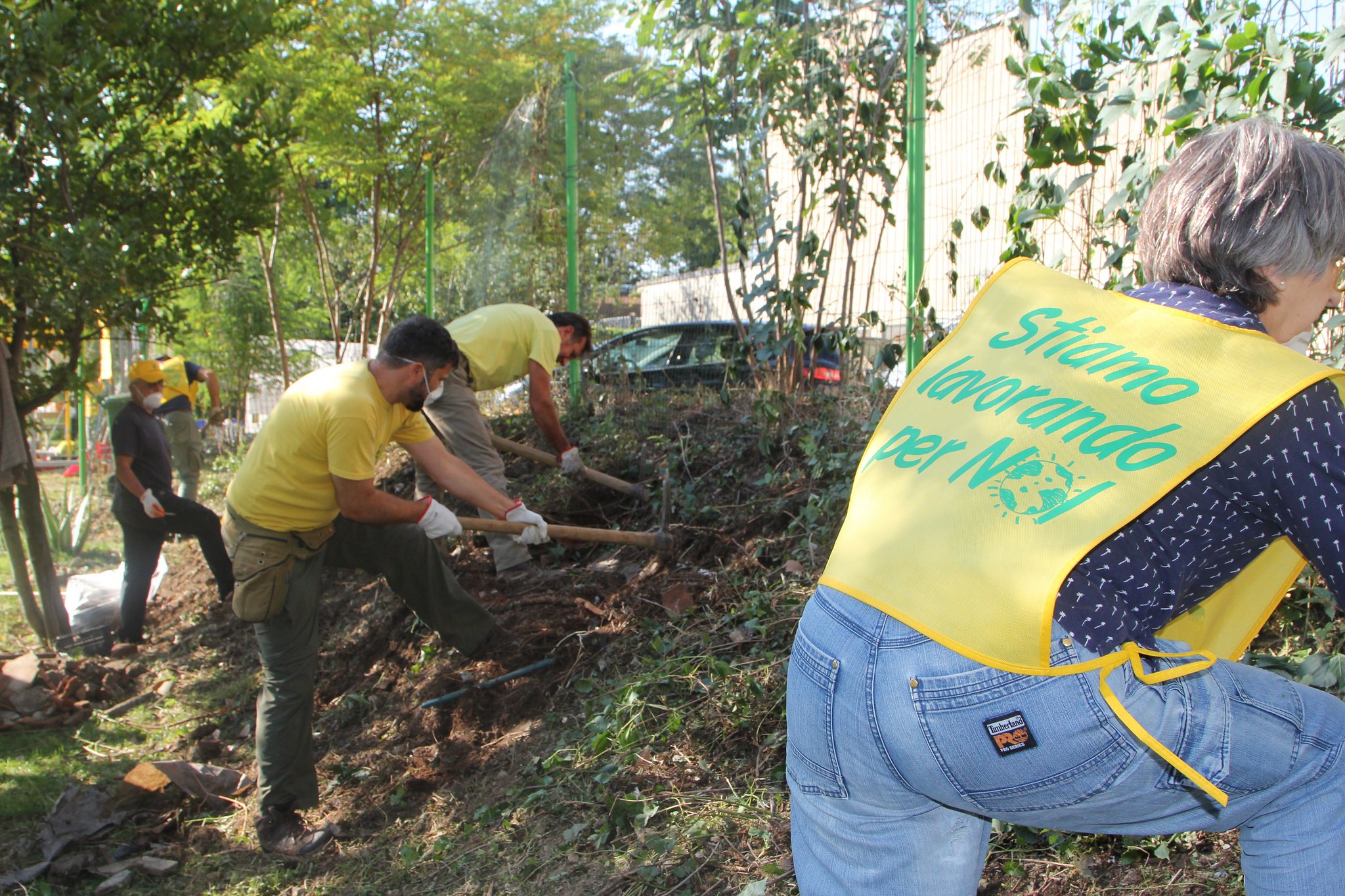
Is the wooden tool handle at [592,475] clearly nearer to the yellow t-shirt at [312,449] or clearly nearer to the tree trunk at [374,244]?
the yellow t-shirt at [312,449]

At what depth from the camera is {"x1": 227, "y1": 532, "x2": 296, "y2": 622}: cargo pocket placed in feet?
11.8

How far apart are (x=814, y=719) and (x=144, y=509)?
5984 millimetres

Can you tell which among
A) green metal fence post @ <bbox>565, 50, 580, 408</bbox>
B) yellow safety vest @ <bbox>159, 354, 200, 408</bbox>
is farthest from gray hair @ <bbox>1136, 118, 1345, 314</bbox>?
yellow safety vest @ <bbox>159, 354, 200, 408</bbox>

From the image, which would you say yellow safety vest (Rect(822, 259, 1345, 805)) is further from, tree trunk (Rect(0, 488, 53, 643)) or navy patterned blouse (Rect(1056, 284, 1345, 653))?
tree trunk (Rect(0, 488, 53, 643))

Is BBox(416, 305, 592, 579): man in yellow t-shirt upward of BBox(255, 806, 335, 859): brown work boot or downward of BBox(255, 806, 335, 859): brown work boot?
upward

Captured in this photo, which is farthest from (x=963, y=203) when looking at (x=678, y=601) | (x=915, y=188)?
(x=678, y=601)

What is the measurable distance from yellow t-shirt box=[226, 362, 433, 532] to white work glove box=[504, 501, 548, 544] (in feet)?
2.51

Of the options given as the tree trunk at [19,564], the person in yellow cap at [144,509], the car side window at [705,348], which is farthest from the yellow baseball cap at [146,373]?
the car side window at [705,348]

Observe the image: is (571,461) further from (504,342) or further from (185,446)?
(185,446)

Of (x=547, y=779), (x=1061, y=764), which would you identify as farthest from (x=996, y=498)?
(x=547, y=779)

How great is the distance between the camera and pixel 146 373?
6.34 m

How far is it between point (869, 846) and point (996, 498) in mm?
540

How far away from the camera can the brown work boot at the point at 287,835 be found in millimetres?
3502

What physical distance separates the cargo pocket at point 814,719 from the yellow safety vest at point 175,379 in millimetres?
8254
